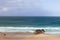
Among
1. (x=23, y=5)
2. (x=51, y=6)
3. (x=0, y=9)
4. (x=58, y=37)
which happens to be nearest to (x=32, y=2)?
(x=23, y=5)

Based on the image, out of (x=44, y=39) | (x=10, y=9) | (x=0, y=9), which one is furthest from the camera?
(x=10, y=9)

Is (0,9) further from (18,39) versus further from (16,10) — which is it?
(18,39)

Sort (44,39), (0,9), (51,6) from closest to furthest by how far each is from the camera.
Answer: (44,39)
(0,9)
(51,6)

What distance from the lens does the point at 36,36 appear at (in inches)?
110

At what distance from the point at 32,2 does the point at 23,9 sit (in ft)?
2.03

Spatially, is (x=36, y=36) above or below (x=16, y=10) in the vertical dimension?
below

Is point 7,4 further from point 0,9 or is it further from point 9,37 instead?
point 9,37

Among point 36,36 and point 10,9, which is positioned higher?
point 10,9

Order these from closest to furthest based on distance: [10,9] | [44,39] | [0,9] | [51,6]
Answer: [44,39] → [0,9] → [51,6] → [10,9]

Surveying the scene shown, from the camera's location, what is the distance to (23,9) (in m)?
6.66

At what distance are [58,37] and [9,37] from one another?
106 centimetres

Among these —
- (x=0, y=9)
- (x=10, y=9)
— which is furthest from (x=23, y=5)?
(x=0, y=9)

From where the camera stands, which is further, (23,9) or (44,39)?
(23,9)

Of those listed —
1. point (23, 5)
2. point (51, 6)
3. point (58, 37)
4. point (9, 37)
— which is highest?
point (23, 5)
